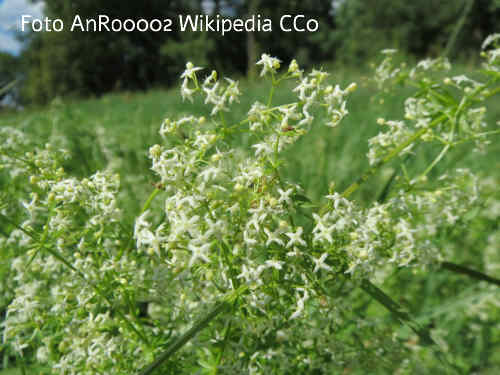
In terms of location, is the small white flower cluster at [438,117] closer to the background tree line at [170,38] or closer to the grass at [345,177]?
the grass at [345,177]

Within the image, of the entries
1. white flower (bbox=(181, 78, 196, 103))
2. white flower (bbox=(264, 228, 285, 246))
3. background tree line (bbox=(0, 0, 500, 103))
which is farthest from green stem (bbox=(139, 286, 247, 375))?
background tree line (bbox=(0, 0, 500, 103))

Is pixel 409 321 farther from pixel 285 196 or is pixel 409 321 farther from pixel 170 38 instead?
pixel 170 38

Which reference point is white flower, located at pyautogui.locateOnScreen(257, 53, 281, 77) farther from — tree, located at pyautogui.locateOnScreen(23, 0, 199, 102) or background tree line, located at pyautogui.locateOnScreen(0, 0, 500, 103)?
tree, located at pyautogui.locateOnScreen(23, 0, 199, 102)

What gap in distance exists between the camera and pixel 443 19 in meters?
37.3

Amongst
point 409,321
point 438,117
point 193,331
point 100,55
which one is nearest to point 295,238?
point 193,331

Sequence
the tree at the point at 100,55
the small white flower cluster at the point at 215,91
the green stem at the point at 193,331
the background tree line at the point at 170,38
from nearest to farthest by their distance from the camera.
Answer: the green stem at the point at 193,331, the small white flower cluster at the point at 215,91, the background tree line at the point at 170,38, the tree at the point at 100,55

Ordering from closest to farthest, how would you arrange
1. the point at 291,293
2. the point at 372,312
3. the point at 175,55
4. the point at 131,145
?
the point at 291,293 → the point at 372,312 → the point at 131,145 → the point at 175,55

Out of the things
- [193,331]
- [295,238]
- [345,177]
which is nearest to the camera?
[193,331]

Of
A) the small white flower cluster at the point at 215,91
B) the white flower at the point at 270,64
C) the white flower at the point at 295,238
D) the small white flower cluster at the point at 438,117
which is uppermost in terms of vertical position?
the white flower at the point at 270,64

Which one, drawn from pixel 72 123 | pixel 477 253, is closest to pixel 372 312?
pixel 477 253

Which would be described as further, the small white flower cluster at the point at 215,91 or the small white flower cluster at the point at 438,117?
the small white flower cluster at the point at 438,117

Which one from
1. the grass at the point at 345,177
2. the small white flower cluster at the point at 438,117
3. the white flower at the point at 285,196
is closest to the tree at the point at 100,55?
the grass at the point at 345,177

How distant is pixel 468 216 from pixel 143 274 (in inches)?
48.8

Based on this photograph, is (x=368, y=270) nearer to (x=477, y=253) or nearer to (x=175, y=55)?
(x=477, y=253)
